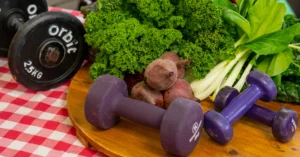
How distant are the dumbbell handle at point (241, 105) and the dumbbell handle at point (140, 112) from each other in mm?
167

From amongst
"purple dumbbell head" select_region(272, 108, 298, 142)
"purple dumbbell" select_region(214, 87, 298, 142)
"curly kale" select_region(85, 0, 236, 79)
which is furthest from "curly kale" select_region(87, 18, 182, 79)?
"purple dumbbell head" select_region(272, 108, 298, 142)

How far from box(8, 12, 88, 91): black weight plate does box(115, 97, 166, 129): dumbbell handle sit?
346 mm

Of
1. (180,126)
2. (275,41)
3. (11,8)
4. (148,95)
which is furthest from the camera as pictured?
(11,8)

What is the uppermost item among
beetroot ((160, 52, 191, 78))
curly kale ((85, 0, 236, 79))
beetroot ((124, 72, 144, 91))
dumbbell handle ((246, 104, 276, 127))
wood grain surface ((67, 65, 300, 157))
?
curly kale ((85, 0, 236, 79))

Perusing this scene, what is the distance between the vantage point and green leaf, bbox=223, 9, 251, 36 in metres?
1.23

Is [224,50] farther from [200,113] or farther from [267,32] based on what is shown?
[200,113]

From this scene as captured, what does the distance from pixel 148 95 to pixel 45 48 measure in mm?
361

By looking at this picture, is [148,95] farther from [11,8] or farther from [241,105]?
[11,8]

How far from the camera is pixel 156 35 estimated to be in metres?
1.21

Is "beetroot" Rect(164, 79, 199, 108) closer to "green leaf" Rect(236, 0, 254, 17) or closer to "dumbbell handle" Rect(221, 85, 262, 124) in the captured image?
"dumbbell handle" Rect(221, 85, 262, 124)

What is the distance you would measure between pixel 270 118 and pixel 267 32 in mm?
288

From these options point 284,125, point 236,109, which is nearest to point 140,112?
point 236,109

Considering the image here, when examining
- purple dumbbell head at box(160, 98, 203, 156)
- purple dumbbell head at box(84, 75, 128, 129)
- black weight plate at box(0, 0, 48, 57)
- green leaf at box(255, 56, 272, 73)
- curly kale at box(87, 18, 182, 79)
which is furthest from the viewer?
black weight plate at box(0, 0, 48, 57)

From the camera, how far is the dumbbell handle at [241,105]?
3.50 ft
